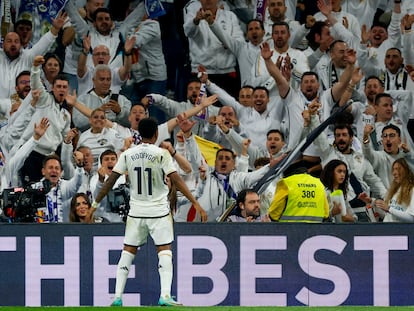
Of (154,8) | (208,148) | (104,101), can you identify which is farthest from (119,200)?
(154,8)

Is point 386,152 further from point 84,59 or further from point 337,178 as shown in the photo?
point 84,59

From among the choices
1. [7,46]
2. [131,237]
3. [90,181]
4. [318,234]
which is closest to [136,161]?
[131,237]

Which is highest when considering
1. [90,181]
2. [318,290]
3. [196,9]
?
[196,9]

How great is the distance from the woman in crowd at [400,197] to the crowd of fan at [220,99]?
2 centimetres

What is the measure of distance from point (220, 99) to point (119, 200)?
2940 mm

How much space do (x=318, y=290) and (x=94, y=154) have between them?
435 centimetres

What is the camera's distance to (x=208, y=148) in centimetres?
1510

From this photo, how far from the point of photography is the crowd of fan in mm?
14047

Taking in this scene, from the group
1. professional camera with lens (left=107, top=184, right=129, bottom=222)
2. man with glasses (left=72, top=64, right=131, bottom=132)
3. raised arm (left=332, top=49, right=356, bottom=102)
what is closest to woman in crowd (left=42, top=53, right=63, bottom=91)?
man with glasses (left=72, top=64, right=131, bottom=132)

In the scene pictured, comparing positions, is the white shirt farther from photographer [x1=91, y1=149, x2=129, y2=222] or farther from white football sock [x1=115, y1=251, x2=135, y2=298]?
photographer [x1=91, y1=149, x2=129, y2=222]

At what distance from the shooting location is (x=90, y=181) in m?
14.0

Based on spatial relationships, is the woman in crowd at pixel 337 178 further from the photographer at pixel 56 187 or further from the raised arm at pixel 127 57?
the raised arm at pixel 127 57

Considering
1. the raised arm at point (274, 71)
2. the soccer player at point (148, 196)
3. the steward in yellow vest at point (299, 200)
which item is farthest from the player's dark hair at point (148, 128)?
the raised arm at point (274, 71)

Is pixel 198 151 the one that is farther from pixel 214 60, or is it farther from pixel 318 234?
pixel 318 234
